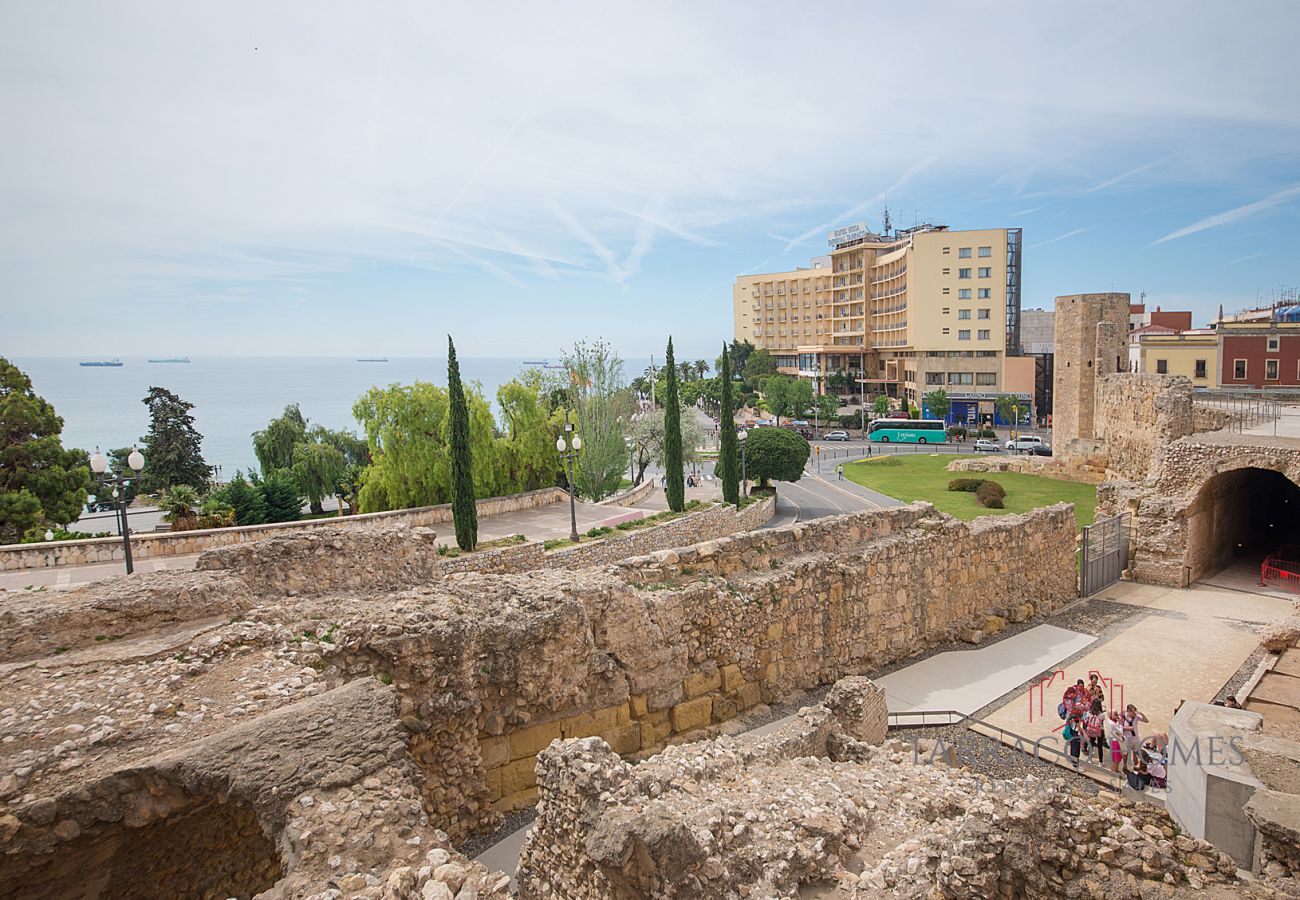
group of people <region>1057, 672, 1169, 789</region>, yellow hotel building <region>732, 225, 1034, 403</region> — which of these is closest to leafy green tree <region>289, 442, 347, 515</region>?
group of people <region>1057, 672, 1169, 789</region>

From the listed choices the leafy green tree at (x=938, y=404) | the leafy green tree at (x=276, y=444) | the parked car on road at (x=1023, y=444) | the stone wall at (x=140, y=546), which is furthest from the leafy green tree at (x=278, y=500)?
the leafy green tree at (x=938, y=404)

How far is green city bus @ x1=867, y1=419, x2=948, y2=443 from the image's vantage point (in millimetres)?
55094

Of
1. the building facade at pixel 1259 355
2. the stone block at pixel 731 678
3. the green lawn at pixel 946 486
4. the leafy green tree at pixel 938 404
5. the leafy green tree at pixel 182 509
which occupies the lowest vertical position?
the green lawn at pixel 946 486

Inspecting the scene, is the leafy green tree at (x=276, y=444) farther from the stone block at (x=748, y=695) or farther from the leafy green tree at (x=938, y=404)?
the leafy green tree at (x=938, y=404)

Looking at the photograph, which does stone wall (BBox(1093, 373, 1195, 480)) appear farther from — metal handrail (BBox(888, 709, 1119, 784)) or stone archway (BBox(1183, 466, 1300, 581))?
metal handrail (BBox(888, 709, 1119, 784))

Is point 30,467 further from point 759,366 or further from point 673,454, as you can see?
point 759,366

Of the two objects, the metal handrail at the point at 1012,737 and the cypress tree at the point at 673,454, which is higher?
the cypress tree at the point at 673,454

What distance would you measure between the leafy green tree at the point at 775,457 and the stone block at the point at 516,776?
2989 cm

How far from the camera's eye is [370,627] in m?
7.76

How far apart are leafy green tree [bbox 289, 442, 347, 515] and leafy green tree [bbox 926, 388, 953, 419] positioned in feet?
151

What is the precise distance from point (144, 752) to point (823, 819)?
5313mm

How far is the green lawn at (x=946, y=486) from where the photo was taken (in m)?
29.9

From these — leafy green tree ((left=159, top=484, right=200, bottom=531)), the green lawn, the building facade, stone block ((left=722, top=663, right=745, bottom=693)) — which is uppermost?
the building facade

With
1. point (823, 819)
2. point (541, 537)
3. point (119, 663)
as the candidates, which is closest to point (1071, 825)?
point (823, 819)
